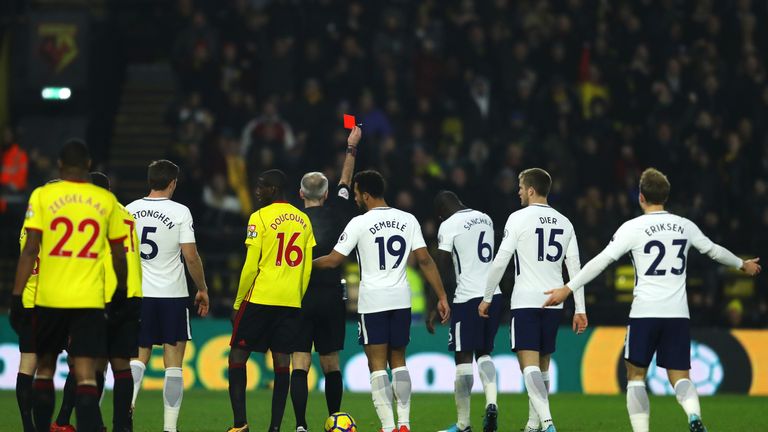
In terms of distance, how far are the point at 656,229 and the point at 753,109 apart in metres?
11.9

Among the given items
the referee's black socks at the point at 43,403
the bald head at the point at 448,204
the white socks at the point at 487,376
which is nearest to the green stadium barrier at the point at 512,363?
the white socks at the point at 487,376

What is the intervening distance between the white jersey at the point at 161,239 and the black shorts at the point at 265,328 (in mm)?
676

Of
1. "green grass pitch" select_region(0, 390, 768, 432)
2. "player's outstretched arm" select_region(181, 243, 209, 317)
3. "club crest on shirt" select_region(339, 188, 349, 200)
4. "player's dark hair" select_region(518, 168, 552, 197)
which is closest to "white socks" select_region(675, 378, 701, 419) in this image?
"player's dark hair" select_region(518, 168, 552, 197)

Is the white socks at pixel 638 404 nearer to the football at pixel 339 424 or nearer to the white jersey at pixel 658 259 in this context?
the white jersey at pixel 658 259

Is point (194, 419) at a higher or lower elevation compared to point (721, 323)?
lower

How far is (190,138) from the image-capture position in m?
21.8

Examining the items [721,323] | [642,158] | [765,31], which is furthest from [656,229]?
[765,31]

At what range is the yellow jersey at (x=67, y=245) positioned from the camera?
9109 millimetres

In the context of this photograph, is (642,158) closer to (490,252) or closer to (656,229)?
(490,252)

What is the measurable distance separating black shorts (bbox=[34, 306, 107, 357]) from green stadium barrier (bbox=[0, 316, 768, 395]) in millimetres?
8990

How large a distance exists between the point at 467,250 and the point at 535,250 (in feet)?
3.45

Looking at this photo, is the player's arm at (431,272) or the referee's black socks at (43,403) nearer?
the referee's black socks at (43,403)

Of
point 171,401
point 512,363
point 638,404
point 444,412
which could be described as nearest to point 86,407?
point 171,401

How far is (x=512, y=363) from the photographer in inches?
717
